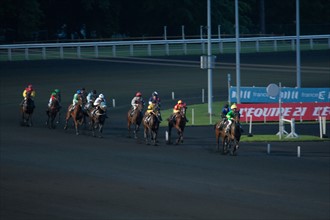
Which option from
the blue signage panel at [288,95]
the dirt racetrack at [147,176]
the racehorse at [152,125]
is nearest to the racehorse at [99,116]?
the dirt racetrack at [147,176]

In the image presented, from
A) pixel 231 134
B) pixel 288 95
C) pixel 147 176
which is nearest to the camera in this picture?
pixel 147 176

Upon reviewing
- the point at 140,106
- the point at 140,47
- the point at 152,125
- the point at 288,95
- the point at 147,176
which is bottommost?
the point at 147,176

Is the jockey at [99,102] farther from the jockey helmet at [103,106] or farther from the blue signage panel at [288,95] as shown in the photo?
the blue signage panel at [288,95]

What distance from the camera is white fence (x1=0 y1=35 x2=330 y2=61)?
219 ft

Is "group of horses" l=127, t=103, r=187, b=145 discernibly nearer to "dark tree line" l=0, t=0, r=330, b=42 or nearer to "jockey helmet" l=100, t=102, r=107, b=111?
"jockey helmet" l=100, t=102, r=107, b=111

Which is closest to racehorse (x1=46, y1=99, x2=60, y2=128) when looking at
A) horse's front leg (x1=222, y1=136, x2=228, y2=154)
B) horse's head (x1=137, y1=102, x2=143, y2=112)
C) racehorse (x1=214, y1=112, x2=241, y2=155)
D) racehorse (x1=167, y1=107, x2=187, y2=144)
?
horse's head (x1=137, y1=102, x2=143, y2=112)

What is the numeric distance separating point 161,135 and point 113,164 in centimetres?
829

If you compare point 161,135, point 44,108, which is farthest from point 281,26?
point 161,135

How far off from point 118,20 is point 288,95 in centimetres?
3703

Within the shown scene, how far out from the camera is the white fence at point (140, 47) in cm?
6675

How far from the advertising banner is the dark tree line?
32.4 metres

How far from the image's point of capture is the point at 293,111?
42.4 m

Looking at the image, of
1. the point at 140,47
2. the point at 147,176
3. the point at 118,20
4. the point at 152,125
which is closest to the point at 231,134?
the point at 152,125

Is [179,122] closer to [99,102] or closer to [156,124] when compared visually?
[156,124]
